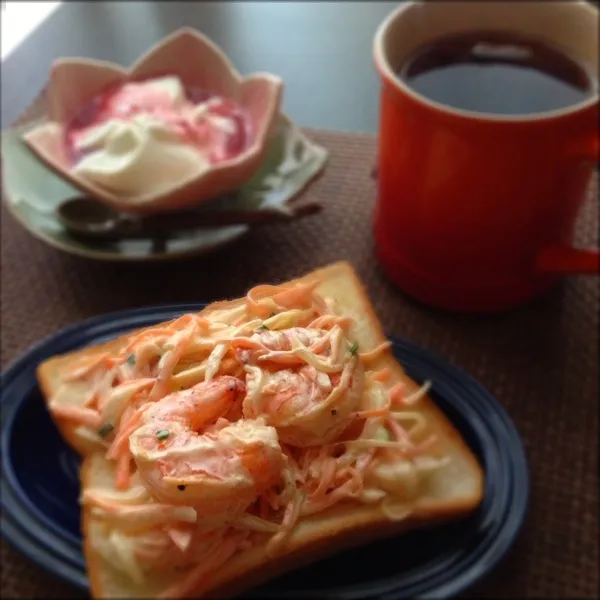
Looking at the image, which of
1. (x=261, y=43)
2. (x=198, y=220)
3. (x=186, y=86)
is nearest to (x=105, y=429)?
(x=198, y=220)

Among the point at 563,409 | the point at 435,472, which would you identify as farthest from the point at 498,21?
the point at 435,472

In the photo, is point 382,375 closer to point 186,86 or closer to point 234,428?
point 234,428

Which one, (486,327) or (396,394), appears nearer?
(396,394)

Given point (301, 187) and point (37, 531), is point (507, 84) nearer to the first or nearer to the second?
point (301, 187)

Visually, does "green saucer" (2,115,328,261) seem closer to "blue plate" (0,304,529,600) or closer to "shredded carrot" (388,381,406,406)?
"blue plate" (0,304,529,600)

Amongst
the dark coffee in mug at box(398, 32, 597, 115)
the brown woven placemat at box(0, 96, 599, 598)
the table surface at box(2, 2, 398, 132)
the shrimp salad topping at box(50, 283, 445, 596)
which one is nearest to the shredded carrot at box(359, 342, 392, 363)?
the shrimp salad topping at box(50, 283, 445, 596)

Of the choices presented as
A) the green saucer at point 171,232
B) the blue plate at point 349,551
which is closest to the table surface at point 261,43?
the green saucer at point 171,232
